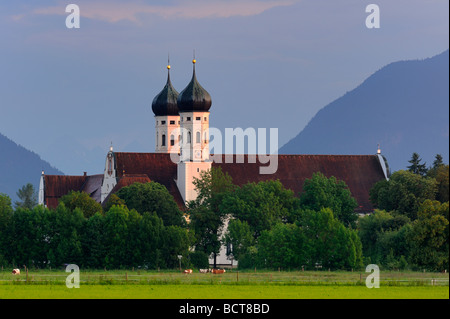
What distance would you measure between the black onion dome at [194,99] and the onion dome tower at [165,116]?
37.9 feet

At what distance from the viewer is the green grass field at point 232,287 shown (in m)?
44.6

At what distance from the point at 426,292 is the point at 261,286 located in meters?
8.03

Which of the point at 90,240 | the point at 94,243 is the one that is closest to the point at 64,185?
the point at 90,240

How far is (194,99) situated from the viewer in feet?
332

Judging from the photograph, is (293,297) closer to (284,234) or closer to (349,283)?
(349,283)

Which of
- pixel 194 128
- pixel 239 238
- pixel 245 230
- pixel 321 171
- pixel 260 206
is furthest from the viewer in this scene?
pixel 321 171

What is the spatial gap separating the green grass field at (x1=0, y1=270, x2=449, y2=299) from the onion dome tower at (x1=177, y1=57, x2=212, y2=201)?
38.6m

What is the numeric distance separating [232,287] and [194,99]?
5202cm

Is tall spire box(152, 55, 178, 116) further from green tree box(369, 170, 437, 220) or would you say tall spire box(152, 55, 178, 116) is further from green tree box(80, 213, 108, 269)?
green tree box(80, 213, 108, 269)

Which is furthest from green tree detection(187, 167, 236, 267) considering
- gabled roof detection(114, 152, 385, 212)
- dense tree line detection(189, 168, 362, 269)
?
gabled roof detection(114, 152, 385, 212)

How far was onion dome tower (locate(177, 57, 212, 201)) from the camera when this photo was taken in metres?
98.9

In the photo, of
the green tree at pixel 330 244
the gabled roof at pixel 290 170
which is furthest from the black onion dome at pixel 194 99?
the green tree at pixel 330 244

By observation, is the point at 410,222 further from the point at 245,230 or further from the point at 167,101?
the point at 167,101
